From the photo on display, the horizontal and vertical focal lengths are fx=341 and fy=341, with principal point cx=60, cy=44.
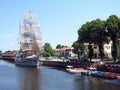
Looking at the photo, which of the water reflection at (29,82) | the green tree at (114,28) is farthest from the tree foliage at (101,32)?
the water reflection at (29,82)

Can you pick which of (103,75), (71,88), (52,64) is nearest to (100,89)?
(71,88)

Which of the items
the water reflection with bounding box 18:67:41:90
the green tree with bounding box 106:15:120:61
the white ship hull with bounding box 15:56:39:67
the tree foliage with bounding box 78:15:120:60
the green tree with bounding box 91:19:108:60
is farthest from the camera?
the white ship hull with bounding box 15:56:39:67

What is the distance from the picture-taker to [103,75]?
83000 millimetres

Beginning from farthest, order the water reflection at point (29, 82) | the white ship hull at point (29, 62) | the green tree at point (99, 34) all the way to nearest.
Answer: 1. the white ship hull at point (29, 62)
2. the green tree at point (99, 34)
3. the water reflection at point (29, 82)

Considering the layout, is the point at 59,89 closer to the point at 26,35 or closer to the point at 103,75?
the point at 103,75

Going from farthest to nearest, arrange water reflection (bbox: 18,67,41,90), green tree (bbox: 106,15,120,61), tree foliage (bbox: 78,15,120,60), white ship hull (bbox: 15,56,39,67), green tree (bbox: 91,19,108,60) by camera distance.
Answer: white ship hull (bbox: 15,56,39,67) → green tree (bbox: 91,19,108,60) → tree foliage (bbox: 78,15,120,60) → green tree (bbox: 106,15,120,61) → water reflection (bbox: 18,67,41,90)

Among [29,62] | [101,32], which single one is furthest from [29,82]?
[29,62]

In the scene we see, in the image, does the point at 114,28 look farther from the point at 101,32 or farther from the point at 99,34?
the point at 99,34

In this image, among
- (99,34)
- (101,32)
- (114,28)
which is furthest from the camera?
(99,34)

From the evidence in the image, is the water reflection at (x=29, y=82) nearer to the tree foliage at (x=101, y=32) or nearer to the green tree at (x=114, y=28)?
the green tree at (x=114, y=28)

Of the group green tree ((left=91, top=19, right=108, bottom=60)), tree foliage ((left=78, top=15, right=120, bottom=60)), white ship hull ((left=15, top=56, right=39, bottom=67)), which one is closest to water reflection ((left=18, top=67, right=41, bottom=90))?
tree foliage ((left=78, top=15, right=120, bottom=60))

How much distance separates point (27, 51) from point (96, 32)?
59.8 m

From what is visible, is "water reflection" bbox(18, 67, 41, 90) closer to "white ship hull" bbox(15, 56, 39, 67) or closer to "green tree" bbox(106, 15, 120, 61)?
"green tree" bbox(106, 15, 120, 61)

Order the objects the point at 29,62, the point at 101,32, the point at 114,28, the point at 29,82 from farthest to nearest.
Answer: the point at 29,62 → the point at 101,32 → the point at 114,28 → the point at 29,82
